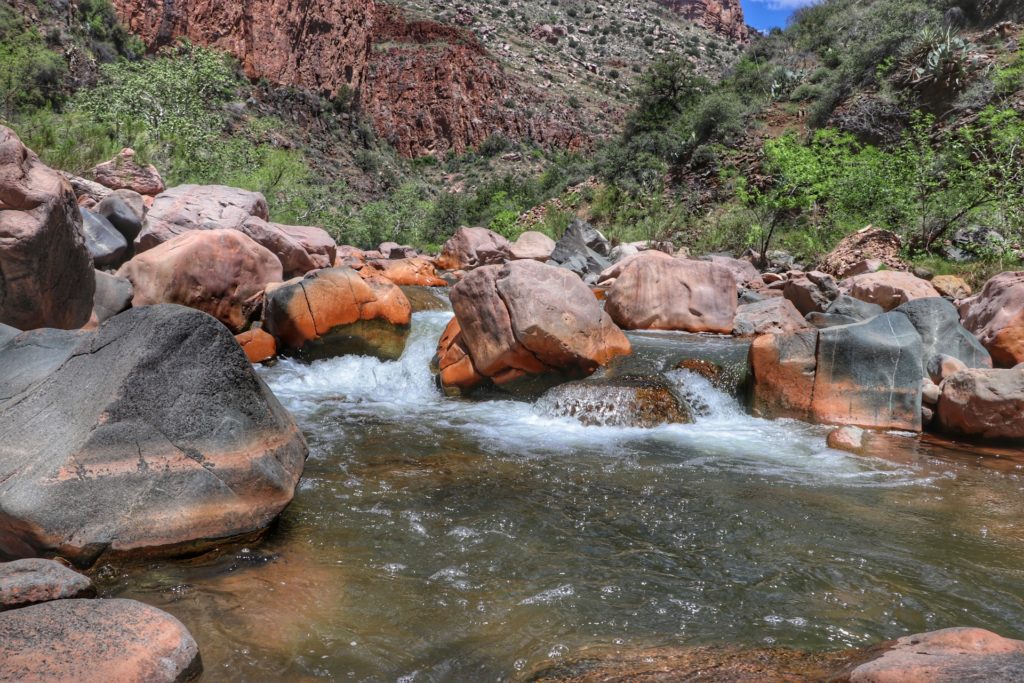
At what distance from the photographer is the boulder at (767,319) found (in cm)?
Answer: 1012

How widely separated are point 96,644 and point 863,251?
55.3 feet

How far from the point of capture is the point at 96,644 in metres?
2.29

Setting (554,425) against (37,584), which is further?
(554,425)

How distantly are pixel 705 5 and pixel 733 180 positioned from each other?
277 feet

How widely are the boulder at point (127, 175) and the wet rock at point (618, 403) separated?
11375 millimetres

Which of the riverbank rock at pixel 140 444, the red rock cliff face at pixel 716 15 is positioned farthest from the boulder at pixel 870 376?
the red rock cliff face at pixel 716 15

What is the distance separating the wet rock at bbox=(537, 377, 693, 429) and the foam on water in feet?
0.38

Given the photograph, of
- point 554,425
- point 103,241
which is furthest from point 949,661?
point 103,241

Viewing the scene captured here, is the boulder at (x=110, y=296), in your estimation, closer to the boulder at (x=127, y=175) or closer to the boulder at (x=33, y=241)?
the boulder at (x=33, y=241)

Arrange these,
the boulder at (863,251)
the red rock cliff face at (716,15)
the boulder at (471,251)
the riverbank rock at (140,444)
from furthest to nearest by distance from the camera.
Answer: the red rock cliff face at (716,15) → the boulder at (471,251) → the boulder at (863,251) → the riverbank rock at (140,444)

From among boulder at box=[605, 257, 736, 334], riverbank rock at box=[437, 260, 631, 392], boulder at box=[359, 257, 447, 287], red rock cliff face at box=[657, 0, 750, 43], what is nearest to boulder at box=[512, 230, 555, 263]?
boulder at box=[359, 257, 447, 287]

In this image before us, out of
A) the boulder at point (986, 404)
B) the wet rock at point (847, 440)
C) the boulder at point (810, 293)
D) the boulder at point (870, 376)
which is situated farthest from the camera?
the boulder at point (810, 293)

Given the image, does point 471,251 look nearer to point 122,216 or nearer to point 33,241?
point 122,216

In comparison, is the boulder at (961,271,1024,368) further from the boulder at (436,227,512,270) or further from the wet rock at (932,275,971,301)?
the boulder at (436,227,512,270)
